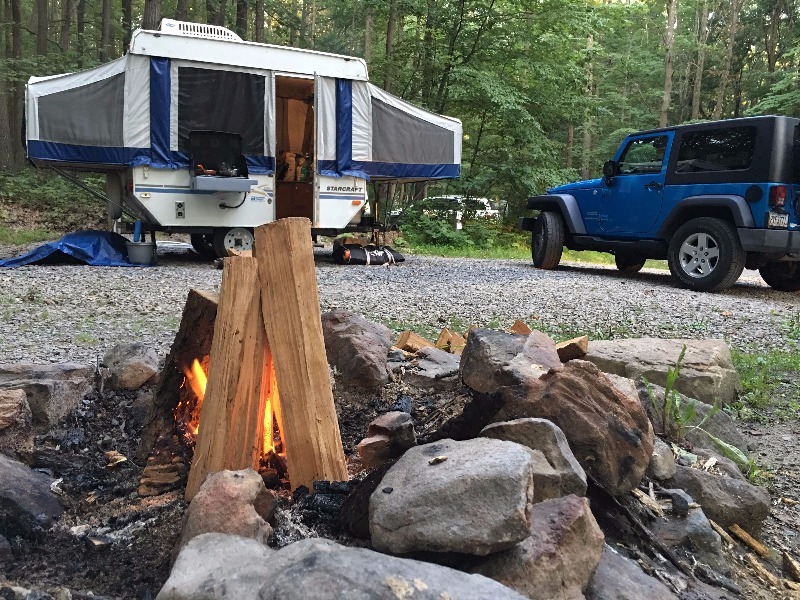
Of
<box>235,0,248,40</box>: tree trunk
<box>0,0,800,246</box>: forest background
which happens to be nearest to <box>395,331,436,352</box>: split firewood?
<box>0,0,800,246</box>: forest background

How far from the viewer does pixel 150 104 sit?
9391 mm

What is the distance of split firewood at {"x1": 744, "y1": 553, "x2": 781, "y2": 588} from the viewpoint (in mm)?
2152

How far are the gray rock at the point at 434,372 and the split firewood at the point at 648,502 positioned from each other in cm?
118

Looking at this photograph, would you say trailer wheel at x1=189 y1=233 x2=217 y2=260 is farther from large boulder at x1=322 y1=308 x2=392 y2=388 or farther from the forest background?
large boulder at x1=322 y1=308 x2=392 y2=388

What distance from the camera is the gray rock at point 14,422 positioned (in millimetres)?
2486

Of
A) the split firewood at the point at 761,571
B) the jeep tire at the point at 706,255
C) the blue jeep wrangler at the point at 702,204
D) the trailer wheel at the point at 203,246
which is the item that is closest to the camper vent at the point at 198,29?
the trailer wheel at the point at 203,246

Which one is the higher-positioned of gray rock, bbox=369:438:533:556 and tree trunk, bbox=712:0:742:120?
tree trunk, bbox=712:0:742:120

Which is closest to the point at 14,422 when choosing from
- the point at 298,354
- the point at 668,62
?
the point at 298,354

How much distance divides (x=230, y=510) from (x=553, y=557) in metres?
0.83

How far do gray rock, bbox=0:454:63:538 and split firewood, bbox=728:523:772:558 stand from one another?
2290 millimetres

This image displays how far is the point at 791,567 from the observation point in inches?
88.3

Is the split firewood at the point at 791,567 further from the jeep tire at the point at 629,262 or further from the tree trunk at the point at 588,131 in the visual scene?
the tree trunk at the point at 588,131

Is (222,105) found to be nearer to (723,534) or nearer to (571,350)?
(571,350)

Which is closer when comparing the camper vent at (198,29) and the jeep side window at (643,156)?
the jeep side window at (643,156)
